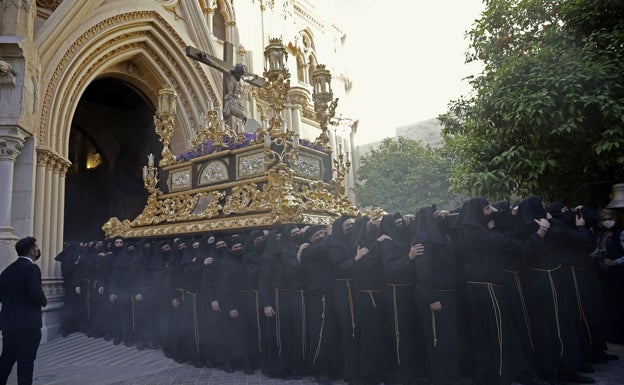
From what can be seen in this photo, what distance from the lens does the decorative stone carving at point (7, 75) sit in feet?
27.7

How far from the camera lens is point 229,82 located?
10.2 metres

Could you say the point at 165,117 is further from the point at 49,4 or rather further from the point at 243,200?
the point at 49,4

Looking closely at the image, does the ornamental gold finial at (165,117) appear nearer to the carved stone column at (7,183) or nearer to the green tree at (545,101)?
the carved stone column at (7,183)

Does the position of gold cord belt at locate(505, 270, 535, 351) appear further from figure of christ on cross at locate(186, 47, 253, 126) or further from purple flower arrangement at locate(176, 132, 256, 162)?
figure of christ on cross at locate(186, 47, 253, 126)

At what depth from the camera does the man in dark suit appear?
463 centimetres

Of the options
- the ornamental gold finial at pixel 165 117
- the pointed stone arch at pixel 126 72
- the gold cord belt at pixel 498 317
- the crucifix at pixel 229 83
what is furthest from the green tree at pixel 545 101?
the pointed stone arch at pixel 126 72

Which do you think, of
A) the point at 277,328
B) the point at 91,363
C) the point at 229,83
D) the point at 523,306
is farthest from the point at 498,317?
the point at 229,83

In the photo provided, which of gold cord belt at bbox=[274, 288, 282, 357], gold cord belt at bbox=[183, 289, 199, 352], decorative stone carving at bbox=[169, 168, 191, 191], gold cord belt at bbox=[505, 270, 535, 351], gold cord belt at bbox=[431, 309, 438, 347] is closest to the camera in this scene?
gold cord belt at bbox=[431, 309, 438, 347]

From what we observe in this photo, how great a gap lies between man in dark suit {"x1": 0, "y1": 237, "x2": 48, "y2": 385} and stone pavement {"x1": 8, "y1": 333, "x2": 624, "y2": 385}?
3.62ft

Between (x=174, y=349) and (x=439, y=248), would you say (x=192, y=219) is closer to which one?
(x=174, y=349)

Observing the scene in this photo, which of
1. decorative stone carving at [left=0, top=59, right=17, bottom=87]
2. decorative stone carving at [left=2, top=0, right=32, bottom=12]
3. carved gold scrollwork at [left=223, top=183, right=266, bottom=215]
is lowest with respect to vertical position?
carved gold scrollwork at [left=223, top=183, right=266, bottom=215]

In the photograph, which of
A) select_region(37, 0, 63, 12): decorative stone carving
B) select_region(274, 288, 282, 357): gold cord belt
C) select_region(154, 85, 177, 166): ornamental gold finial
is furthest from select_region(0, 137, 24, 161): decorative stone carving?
select_region(274, 288, 282, 357): gold cord belt

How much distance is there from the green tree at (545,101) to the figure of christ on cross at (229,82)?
4.99 metres

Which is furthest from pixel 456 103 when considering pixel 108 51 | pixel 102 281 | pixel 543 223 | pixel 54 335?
pixel 54 335
